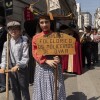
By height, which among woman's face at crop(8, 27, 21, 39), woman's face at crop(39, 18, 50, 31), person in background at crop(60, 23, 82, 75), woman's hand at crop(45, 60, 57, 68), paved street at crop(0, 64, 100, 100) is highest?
woman's face at crop(39, 18, 50, 31)

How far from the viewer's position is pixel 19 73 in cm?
588

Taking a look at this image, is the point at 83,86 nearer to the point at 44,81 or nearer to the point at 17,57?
the point at 44,81

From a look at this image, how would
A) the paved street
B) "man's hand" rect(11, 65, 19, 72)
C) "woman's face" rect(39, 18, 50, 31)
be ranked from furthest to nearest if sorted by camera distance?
1. the paved street
2. "woman's face" rect(39, 18, 50, 31)
3. "man's hand" rect(11, 65, 19, 72)

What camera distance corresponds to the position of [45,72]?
587 centimetres

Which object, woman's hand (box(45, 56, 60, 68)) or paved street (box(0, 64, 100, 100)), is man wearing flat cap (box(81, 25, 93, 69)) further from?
woman's hand (box(45, 56, 60, 68))

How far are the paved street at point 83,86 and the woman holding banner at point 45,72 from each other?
5.54ft

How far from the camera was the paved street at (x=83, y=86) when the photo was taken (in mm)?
7824

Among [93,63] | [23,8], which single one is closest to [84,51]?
[93,63]

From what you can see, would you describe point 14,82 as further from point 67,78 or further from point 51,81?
point 67,78

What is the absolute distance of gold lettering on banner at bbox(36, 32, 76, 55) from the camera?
224 inches

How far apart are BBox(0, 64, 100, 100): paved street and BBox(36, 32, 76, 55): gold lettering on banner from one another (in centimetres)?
207

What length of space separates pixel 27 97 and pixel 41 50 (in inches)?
36.5

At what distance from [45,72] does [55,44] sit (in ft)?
1.61

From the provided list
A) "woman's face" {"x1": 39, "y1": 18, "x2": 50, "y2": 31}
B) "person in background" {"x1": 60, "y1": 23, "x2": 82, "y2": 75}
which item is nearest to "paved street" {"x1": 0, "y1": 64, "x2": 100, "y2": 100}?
"person in background" {"x1": 60, "y1": 23, "x2": 82, "y2": 75}
